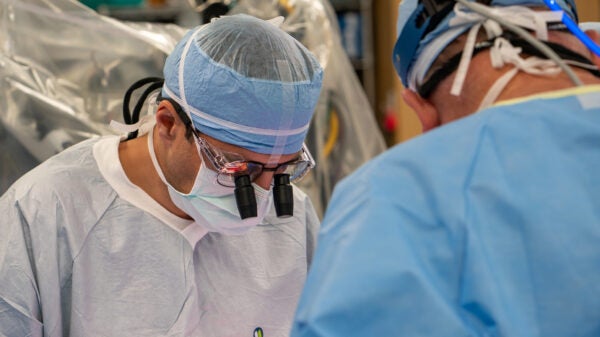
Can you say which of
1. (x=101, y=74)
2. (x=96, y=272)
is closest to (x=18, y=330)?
(x=96, y=272)

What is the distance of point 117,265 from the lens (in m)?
1.67

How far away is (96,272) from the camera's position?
1652mm

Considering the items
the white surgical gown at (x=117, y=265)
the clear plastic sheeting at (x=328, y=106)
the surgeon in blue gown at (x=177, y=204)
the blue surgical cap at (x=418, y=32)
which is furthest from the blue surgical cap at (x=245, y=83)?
the clear plastic sheeting at (x=328, y=106)

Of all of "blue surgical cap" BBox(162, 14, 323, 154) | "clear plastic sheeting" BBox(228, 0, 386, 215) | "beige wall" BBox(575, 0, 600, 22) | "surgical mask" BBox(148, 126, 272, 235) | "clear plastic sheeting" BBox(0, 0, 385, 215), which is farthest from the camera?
"beige wall" BBox(575, 0, 600, 22)

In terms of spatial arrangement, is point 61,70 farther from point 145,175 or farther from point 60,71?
point 145,175

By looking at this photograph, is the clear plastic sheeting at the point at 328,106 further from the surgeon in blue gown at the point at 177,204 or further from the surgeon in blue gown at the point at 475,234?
the surgeon in blue gown at the point at 475,234

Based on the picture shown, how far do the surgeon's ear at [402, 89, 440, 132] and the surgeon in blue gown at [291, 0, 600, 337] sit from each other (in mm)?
180

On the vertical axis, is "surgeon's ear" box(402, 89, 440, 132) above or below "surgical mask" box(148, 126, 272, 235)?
above

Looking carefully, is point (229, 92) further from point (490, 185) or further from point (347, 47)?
point (347, 47)

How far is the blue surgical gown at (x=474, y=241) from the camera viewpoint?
2.93 feet

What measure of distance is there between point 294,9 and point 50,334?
1.51m

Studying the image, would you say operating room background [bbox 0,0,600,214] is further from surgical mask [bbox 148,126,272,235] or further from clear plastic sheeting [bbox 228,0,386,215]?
surgical mask [bbox 148,126,272,235]

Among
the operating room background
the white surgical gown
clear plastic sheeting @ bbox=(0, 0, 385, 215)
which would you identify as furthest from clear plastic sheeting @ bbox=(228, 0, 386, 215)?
the white surgical gown

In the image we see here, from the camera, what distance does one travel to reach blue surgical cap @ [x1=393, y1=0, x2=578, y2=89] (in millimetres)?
1133
